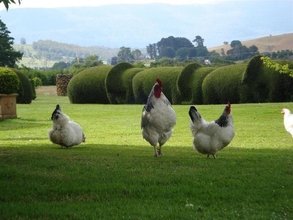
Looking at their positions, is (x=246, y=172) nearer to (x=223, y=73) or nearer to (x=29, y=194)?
(x=29, y=194)

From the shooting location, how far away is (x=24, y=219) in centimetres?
646

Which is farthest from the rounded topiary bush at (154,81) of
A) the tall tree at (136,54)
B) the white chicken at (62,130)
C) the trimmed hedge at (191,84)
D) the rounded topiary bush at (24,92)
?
the tall tree at (136,54)

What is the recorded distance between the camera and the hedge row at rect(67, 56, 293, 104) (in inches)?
1283

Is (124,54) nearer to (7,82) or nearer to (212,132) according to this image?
(7,82)

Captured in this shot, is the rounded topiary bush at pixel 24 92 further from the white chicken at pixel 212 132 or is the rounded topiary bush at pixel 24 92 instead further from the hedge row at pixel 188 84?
the white chicken at pixel 212 132

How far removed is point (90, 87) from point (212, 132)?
31.3 meters

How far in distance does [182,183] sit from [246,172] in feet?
4.60

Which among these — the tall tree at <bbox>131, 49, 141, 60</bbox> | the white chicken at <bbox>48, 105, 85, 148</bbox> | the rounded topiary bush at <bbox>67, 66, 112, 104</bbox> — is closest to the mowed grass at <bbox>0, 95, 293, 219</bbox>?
the white chicken at <bbox>48, 105, 85, 148</bbox>

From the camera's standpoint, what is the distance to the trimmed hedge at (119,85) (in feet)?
133

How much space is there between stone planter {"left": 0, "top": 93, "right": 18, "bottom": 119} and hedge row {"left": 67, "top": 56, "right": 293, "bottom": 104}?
13092 millimetres

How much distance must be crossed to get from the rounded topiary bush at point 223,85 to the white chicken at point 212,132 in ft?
74.0

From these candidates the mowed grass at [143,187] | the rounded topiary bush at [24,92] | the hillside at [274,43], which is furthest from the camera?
the hillside at [274,43]

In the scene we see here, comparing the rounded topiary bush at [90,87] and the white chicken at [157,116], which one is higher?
the white chicken at [157,116]

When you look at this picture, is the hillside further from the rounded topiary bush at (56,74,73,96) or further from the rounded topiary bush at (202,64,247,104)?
the rounded topiary bush at (202,64,247,104)
